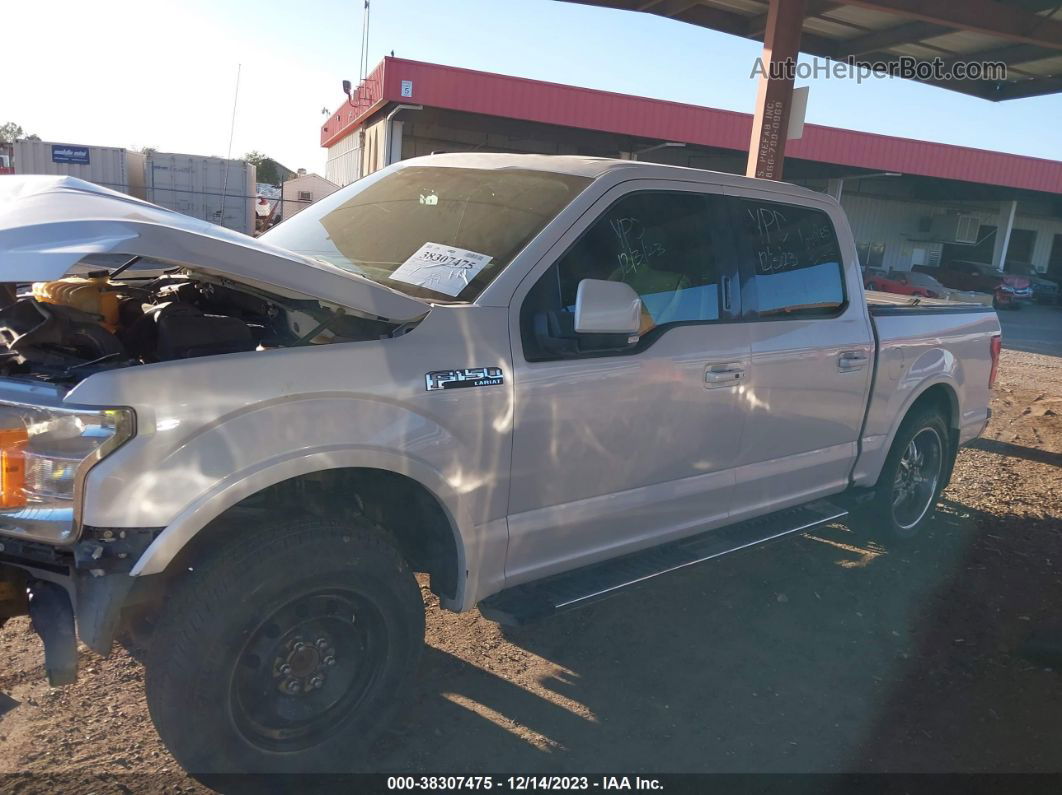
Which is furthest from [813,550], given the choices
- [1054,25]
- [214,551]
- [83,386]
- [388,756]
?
[1054,25]

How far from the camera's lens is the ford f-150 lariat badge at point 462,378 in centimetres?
280

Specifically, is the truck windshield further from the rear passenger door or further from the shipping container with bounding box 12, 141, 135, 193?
the shipping container with bounding box 12, 141, 135, 193

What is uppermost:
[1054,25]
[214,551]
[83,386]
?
[1054,25]

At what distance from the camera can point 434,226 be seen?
3.63m

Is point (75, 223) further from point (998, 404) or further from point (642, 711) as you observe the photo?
point (998, 404)

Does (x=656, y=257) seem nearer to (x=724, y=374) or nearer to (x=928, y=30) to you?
(x=724, y=374)

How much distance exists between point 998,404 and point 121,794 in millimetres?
10994

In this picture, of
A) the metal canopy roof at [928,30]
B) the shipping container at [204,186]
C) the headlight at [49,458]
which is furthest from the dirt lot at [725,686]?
the shipping container at [204,186]

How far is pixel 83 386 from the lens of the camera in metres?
2.20

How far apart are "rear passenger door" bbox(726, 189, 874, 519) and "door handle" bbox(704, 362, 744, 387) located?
A: 0.10m

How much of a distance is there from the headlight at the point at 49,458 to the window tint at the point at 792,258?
293 cm

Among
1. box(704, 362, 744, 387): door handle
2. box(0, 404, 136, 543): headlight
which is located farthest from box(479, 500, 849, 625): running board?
box(0, 404, 136, 543): headlight

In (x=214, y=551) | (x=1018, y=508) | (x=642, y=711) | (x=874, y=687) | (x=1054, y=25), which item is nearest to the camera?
(x=214, y=551)

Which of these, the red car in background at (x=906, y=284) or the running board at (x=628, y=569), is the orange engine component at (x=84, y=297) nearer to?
the running board at (x=628, y=569)
